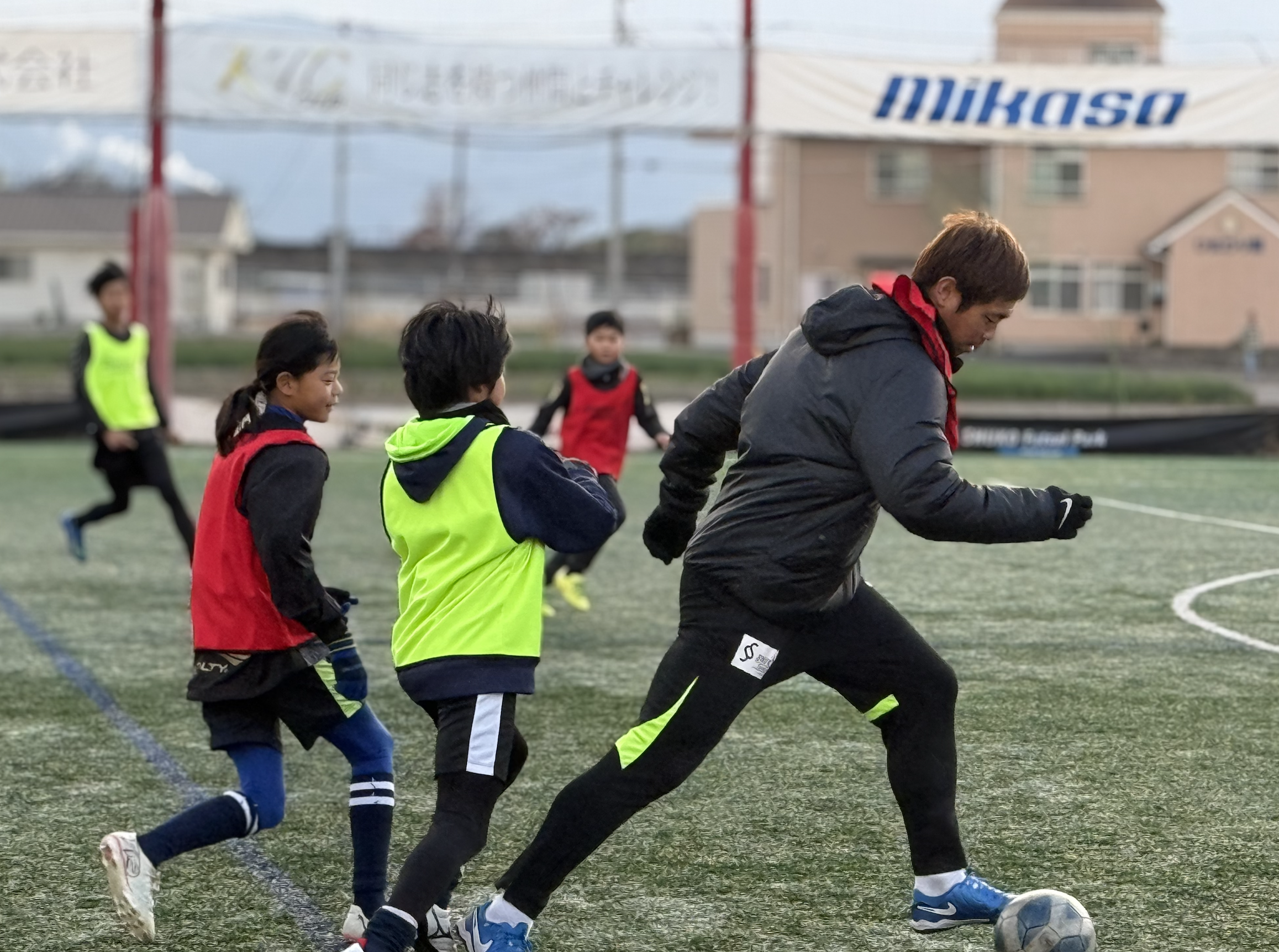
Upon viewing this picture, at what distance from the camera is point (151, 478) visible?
10.9 metres

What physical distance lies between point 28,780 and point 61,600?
4.22 meters

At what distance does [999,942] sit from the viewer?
12.8ft

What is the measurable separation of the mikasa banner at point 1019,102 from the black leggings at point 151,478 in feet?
37.8

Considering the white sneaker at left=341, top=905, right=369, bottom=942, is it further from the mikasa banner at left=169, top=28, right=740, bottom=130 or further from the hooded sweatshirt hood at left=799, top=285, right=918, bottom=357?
the mikasa banner at left=169, top=28, right=740, bottom=130

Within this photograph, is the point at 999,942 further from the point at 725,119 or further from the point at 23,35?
the point at 23,35

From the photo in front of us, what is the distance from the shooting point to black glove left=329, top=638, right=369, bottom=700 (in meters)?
4.02

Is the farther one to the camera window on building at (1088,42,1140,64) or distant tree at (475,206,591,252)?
distant tree at (475,206,591,252)

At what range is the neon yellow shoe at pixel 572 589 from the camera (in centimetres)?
941

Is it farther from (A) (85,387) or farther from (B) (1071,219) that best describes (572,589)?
(B) (1071,219)

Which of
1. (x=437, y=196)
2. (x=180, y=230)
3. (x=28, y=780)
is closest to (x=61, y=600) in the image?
(x=28, y=780)

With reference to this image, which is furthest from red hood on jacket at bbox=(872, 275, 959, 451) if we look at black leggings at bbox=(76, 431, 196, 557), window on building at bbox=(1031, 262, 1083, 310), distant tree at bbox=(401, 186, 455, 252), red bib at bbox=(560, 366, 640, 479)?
distant tree at bbox=(401, 186, 455, 252)

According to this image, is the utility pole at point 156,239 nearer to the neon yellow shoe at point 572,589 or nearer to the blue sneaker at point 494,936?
the neon yellow shoe at point 572,589

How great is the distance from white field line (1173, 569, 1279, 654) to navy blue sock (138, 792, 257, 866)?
5302mm


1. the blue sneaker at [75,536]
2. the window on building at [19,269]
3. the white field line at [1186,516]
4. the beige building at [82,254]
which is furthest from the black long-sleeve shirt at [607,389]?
the window on building at [19,269]
